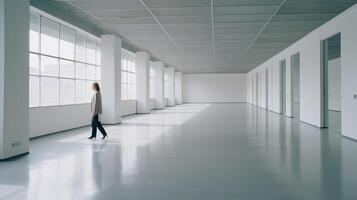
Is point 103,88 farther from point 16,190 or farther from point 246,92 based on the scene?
point 246,92

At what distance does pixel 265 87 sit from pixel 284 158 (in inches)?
843

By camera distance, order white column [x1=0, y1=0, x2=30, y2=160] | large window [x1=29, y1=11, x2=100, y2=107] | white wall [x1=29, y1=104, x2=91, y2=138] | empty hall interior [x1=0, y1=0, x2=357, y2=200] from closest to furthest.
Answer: empty hall interior [x1=0, y1=0, x2=357, y2=200] < white column [x1=0, y1=0, x2=30, y2=160] < white wall [x1=29, y1=104, x2=91, y2=138] < large window [x1=29, y1=11, x2=100, y2=107]

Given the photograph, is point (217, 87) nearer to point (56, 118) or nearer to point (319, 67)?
point (319, 67)

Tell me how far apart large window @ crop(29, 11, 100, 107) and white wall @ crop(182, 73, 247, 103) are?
89.1ft

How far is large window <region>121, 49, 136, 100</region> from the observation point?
21438 mm

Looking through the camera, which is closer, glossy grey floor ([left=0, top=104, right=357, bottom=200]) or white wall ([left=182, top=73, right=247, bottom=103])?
glossy grey floor ([left=0, top=104, right=357, bottom=200])

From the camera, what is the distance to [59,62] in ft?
42.9

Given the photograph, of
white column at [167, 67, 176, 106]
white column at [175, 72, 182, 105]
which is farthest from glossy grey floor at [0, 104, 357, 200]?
white column at [175, 72, 182, 105]

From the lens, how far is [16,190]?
5.09 metres

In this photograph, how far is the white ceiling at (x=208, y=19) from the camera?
10.1m

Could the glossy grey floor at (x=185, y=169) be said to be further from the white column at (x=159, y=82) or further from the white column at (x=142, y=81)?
the white column at (x=159, y=82)

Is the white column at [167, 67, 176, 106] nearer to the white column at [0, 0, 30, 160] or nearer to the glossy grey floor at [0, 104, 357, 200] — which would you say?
the glossy grey floor at [0, 104, 357, 200]

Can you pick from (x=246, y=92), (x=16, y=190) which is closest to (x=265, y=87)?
(x=246, y=92)

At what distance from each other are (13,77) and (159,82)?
21.2m
